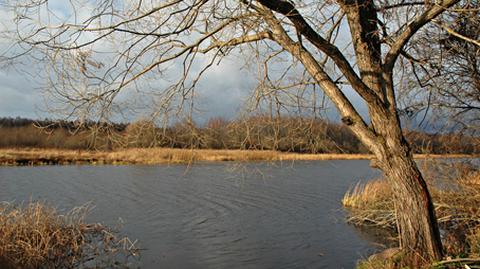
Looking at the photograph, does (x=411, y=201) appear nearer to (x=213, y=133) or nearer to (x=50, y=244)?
(x=213, y=133)

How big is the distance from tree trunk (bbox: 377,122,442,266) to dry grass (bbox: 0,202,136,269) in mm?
5745

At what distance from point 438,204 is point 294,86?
5981 mm

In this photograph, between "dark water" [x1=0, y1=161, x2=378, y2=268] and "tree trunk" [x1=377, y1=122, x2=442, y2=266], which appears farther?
"dark water" [x1=0, y1=161, x2=378, y2=268]

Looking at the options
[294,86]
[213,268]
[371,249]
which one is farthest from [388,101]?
[371,249]

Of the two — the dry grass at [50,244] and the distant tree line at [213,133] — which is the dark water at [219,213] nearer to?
the distant tree line at [213,133]

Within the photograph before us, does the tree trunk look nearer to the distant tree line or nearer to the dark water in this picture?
the distant tree line

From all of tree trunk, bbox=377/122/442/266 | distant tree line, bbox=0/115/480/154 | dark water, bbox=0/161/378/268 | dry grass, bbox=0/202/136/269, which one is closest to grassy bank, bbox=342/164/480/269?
tree trunk, bbox=377/122/442/266

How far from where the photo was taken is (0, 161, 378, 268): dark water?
909 cm

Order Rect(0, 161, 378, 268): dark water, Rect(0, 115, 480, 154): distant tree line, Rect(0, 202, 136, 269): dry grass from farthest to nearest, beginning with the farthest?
Rect(0, 161, 378, 268): dark water < Rect(0, 202, 136, 269): dry grass < Rect(0, 115, 480, 154): distant tree line

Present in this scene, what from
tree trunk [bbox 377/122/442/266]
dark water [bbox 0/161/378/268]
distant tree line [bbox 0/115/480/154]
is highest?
A: distant tree line [bbox 0/115/480/154]

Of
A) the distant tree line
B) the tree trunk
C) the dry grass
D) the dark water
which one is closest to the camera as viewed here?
the tree trunk

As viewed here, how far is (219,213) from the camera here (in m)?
13.6

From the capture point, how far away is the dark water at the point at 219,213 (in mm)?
9094

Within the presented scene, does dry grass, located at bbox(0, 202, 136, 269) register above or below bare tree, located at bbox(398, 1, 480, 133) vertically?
below
